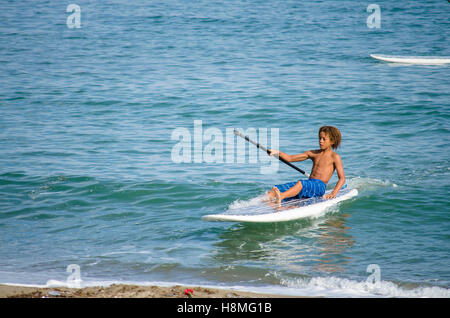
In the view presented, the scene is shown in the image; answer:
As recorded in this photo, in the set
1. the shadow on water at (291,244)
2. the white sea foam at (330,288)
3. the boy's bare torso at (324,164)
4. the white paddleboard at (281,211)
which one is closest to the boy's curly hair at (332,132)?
the boy's bare torso at (324,164)

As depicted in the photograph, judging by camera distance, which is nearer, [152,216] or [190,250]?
[190,250]

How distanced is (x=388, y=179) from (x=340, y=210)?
7.00 feet

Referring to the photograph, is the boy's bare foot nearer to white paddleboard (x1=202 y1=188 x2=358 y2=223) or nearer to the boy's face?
white paddleboard (x1=202 y1=188 x2=358 y2=223)

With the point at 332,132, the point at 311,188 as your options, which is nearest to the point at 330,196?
the point at 311,188

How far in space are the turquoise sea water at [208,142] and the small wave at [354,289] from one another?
4cm

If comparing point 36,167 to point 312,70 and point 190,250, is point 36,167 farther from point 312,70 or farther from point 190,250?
point 312,70

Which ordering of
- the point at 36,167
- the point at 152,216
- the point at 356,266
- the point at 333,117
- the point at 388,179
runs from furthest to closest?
1. the point at 333,117
2. the point at 36,167
3. the point at 388,179
4. the point at 152,216
5. the point at 356,266

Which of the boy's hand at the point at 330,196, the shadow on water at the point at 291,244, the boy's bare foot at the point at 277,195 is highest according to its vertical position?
the boy's bare foot at the point at 277,195

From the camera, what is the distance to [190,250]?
812cm

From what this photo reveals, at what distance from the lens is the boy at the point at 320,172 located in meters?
9.09

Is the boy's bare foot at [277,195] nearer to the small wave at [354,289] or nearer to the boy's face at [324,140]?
the boy's face at [324,140]

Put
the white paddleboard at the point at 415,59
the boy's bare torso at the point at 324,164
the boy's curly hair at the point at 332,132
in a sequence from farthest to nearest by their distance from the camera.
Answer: the white paddleboard at the point at 415,59
the boy's bare torso at the point at 324,164
the boy's curly hair at the point at 332,132

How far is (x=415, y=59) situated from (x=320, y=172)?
1391 centimetres
